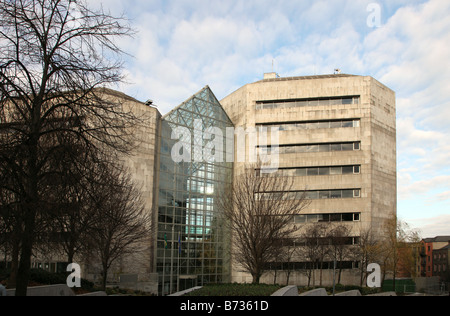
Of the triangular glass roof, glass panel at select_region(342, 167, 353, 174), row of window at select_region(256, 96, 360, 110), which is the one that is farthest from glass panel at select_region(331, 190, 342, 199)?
the triangular glass roof

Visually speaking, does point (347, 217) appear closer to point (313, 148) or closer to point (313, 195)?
point (313, 195)

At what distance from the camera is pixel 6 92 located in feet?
38.1

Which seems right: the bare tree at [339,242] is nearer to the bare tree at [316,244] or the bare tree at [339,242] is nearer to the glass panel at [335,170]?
the bare tree at [316,244]

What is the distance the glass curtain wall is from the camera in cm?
4469

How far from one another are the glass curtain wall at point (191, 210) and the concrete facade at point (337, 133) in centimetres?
473

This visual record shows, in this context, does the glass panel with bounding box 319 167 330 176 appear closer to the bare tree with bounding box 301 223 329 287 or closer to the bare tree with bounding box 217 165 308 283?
the bare tree with bounding box 301 223 329 287

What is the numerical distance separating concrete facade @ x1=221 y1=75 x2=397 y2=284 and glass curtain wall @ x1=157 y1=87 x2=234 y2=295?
4.73 meters

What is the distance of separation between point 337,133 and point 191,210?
20.4 meters

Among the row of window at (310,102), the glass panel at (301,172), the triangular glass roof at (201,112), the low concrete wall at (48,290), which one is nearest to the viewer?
the low concrete wall at (48,290)

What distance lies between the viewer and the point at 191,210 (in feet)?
154

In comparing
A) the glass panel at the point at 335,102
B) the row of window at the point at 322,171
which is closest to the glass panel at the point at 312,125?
the glass panel at the point at 335,102

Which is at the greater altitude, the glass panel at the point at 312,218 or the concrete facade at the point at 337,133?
the concrete facade at the point at 337,133

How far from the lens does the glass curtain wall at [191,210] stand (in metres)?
44.7
